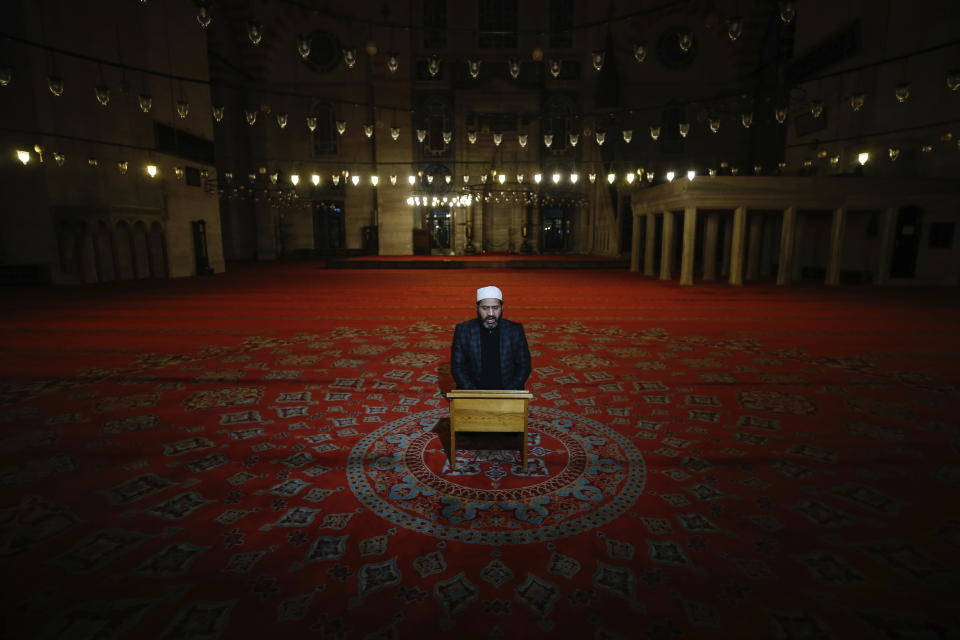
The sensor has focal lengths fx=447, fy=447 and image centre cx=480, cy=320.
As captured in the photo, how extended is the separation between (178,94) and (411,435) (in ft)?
48.5

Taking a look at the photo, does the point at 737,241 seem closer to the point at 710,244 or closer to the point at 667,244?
the point at 710,244

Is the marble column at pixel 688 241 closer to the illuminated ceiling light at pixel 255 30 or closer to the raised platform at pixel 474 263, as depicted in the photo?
the raised platform at pixel 474 263

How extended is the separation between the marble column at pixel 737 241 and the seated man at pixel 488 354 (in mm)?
9009

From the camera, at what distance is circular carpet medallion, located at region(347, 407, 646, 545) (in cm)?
223

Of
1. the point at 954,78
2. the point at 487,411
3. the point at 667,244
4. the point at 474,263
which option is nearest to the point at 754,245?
the point at 667,244

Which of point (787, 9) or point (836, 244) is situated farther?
point (836, 244)

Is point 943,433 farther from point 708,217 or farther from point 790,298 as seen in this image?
point 708,217

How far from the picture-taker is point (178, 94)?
13.0 meters

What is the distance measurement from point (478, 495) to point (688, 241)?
9460 millimetres

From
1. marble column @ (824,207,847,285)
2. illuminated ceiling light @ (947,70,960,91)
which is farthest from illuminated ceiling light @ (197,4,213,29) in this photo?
marble column @ (824,207,847,285)

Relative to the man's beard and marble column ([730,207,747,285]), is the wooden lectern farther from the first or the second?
marble column ([730,207,747,285])

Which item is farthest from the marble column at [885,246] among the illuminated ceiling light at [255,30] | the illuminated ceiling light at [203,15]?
the illuminated ceiling light at [203,15]

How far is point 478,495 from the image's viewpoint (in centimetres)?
249

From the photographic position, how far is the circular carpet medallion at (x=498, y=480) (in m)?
2.23
